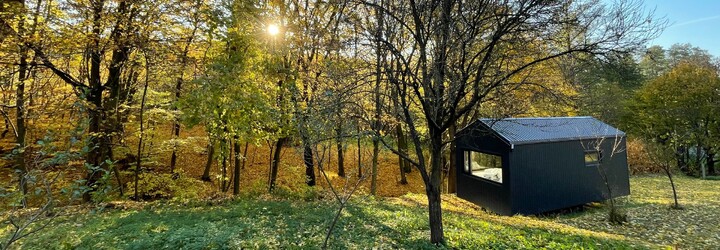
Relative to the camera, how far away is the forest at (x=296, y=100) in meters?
3.91

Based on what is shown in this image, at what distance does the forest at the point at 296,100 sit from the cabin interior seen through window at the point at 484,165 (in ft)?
3.95

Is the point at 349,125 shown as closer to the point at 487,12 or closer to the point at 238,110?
the point at 487,12

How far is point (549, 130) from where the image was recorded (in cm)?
923

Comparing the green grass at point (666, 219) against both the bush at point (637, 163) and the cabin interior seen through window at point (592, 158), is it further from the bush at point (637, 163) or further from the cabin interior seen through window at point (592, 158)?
the bush at point (637, 163)

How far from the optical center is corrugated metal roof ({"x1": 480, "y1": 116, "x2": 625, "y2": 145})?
8.43 m

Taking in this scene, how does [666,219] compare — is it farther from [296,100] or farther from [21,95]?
[21,95]

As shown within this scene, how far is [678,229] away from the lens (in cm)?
715

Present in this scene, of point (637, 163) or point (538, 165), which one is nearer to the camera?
point (538, 165)

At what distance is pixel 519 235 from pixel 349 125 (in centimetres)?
314

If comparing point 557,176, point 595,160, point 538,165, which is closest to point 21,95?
point 538,165

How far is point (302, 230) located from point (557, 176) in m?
7.55

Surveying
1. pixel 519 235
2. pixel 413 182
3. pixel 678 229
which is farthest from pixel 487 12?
pixel 413 182

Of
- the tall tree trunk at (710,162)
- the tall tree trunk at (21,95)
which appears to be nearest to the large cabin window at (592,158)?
the tall tree trunk at (710,162)

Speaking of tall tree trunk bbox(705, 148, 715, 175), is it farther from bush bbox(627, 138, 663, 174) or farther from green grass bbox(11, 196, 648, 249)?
green grass bbox(11, 196, 648, 249)
